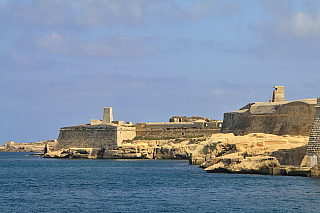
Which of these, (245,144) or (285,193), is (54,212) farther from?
(245,144)

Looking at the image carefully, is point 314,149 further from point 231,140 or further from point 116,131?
point 116,131

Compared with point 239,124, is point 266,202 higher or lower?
lower

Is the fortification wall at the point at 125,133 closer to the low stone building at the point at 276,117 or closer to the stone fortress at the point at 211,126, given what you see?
the stone fortress at the point at 211,126

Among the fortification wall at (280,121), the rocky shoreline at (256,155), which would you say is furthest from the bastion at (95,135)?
the rocky shoreline at (256,155)

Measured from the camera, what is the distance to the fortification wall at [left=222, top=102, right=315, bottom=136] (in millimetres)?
38822

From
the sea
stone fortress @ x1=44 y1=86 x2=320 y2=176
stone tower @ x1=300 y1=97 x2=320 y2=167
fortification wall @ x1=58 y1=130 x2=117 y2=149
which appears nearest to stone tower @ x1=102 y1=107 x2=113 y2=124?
stone fortress @ x1=44 y1=86 x2=320 y2=176

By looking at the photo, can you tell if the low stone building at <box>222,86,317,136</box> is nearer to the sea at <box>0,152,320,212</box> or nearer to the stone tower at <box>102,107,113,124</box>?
the sea at <box>0,152,320,212</box>

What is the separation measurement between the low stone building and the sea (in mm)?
12736

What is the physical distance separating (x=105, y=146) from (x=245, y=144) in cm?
2827

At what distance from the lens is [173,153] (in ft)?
169

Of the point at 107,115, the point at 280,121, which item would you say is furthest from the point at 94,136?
the point at 280,121

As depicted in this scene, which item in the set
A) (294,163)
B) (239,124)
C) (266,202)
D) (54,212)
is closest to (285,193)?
(266,202)

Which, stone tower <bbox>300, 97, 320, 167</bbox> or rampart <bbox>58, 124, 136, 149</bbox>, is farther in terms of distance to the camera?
rampart <bbox>58, 124, 136, 149</bbox>

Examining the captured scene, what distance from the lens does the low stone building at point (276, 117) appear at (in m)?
39.0
